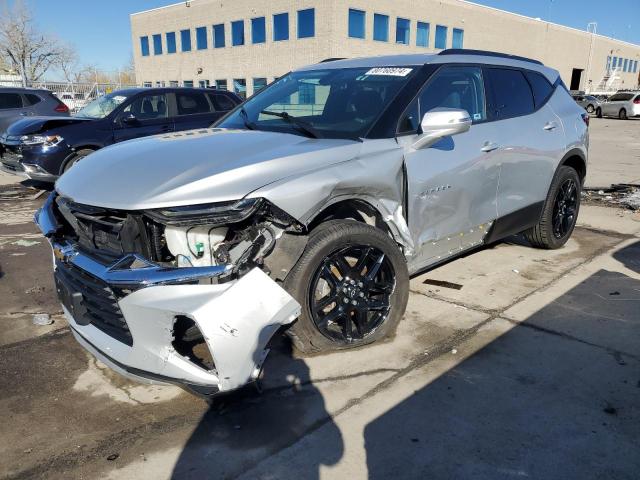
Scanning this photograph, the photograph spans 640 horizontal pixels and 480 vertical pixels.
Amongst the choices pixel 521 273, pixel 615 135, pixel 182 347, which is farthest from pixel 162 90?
pixel 615 135

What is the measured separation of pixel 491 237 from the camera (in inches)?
179

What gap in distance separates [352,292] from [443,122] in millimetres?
1209

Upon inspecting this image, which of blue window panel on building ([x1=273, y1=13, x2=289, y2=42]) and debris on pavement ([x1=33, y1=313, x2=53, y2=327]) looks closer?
debris on pavement ([x1=33, y1=313, x2=53, y2=327])

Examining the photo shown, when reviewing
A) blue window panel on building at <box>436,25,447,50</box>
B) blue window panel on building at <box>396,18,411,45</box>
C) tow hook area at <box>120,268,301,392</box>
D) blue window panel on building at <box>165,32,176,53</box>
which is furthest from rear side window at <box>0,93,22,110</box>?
blue window panel on building at <box>165,32,176,53</box>

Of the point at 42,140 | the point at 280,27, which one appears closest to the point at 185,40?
the point at 280,27

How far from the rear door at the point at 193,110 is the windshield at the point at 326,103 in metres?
5.10

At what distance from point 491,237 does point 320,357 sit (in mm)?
2028

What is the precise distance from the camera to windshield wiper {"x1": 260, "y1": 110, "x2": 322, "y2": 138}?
349 cm

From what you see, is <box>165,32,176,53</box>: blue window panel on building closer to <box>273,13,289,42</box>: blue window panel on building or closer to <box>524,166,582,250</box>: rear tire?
<box>273,13,289,42</box>: blue window panel on building

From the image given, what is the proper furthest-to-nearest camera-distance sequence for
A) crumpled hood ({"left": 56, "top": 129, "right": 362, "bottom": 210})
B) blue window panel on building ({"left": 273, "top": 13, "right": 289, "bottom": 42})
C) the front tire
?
blue window panel on building ({"left": 273, "top": 13, "right": 289, "bottom": 42}) < the front tire < crumpled hood ({"left": 56, "top": 129, "right": 362, "bottom": 210})

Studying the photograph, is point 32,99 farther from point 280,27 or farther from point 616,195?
point 280,27

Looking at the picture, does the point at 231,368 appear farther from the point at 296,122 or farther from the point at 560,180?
the point at 560,180

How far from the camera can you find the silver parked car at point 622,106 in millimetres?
32125

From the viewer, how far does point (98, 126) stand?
8750 mm
